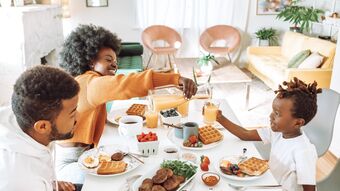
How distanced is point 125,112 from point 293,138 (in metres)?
0.91

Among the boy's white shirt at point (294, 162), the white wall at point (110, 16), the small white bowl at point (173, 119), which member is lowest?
the boy's white shirt at point (294, 162)

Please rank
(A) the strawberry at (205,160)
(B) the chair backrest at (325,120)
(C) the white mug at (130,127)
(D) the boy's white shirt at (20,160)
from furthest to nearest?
1. (B) the chair backrest at (325,120)
2. (C) the white mug at (130,127)
3. (A) the strawberry at (205,160)
4. (D) the boy's white shirt at (20,160)

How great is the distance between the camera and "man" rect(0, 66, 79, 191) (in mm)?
980

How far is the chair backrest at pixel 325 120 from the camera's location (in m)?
1.99

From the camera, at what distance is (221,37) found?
5867mm

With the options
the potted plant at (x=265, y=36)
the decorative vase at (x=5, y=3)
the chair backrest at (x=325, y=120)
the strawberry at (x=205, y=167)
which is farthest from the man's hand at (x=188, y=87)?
the potted plant at (x=265, y=36)

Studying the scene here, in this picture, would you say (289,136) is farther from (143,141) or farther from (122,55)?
(122,55)

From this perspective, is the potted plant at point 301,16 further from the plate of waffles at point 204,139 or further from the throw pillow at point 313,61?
the plate of waffles at point 204,139

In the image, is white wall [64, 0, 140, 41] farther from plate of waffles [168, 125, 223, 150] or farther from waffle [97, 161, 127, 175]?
waffle [97, 161, 127, 175]

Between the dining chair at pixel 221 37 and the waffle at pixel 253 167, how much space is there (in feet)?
14.5

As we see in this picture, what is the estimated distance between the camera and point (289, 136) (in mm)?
1567

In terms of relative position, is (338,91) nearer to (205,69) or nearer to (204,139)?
(205,69)

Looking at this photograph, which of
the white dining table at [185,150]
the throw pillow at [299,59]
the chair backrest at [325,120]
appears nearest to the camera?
the white dining table at [185,150]

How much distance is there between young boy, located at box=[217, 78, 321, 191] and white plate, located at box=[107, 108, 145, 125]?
2.10 ft
